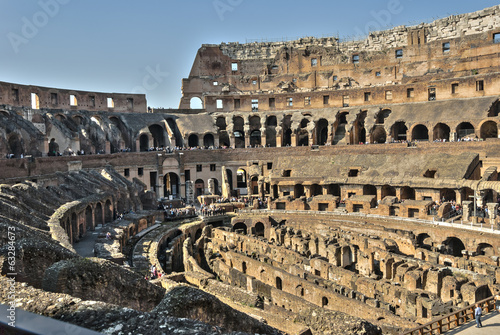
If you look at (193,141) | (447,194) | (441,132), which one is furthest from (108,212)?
(441,132)

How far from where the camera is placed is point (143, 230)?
98.8 feet

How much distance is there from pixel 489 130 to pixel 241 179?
2782 cm

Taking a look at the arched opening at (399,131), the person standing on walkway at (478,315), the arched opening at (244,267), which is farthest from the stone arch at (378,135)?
the person standing on walkway at (478,315)

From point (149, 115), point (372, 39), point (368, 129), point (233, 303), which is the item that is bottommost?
point (233, 303)

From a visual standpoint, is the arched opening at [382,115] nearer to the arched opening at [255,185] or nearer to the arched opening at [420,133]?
the arched opening at [420,133]

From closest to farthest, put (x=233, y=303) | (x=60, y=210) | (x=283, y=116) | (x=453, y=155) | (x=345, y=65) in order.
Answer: (x=233, y=303)
(x=60, y=210)
(x=453, y=155)
(x=283, y=116)
(x=345, y=65)

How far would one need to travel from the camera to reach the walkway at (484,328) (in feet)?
39.1

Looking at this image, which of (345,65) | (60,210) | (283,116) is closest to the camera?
(60,210)

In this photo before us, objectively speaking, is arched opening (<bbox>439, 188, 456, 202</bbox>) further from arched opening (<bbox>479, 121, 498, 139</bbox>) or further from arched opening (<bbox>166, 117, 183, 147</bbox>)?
arched opening (<bbox>166, 117, 183, 147</bbox>)

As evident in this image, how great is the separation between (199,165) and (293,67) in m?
21.7

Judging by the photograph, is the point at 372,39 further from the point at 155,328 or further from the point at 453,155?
the point at 155,328

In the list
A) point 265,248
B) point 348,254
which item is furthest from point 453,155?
point 265,248

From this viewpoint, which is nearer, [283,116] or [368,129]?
[368,129]

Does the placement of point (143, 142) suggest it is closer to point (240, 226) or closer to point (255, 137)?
point (255, 137)
